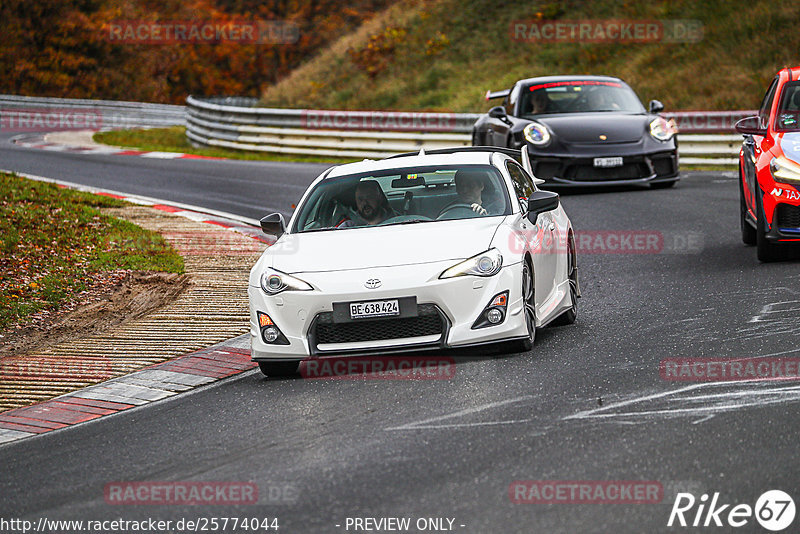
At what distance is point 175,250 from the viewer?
1388cm

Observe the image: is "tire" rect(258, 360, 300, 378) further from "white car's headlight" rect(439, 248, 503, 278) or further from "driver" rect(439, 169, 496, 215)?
"driver" rect(439, 169, 496, 215)

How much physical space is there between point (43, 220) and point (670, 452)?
1115 centimetres

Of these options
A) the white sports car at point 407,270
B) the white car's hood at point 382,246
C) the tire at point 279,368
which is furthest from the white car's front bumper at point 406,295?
the tire at point 279,368

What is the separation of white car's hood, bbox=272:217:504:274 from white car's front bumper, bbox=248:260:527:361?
107mm

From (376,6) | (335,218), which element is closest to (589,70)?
(335,218)

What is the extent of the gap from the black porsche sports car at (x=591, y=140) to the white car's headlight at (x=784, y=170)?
20.0ft

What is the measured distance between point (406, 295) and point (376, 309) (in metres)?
0.21

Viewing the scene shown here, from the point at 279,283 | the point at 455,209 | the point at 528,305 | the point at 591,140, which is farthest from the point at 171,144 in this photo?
the point at 528,305

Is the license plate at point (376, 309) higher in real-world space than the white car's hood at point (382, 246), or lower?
lower

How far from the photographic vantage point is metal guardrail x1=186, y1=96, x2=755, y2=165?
888 inches

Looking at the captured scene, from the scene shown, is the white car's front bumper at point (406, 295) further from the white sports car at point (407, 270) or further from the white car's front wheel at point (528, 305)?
the white car's front wheel at point (528, 305)

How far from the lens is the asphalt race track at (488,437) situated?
5164 millimetres

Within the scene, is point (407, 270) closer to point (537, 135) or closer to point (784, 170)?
point (784, 170)

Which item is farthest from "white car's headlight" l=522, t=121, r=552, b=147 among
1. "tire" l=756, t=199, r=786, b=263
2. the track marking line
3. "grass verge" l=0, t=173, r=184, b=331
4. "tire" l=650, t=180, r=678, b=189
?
the track marking line
